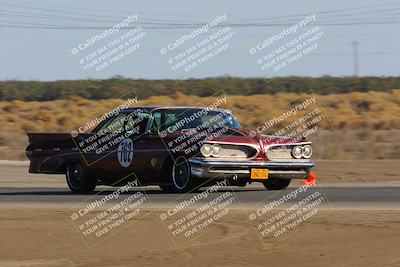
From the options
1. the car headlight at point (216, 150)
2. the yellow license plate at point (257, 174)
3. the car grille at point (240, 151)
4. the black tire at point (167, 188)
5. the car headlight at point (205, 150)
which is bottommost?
the yellow license plate at point (257, 174)

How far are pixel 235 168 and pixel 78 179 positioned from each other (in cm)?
317

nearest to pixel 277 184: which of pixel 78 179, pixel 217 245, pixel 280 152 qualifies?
pixel 280 152

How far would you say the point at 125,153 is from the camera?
18.8m

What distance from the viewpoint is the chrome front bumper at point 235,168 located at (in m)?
17.7

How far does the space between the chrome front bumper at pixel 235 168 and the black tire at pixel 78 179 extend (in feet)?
8.21

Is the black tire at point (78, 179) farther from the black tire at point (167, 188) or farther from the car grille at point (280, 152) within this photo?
the car grille at point (280, 152)

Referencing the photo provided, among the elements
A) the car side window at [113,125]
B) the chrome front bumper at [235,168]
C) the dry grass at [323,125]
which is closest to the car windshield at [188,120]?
the car side window at [113,125]

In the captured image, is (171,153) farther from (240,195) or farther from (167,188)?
(167,188)

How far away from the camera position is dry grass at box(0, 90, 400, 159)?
1422 inches

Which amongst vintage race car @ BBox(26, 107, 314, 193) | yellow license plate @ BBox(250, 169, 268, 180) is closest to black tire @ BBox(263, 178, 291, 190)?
vintage race car @ BBox(26, 107, 314, 193)

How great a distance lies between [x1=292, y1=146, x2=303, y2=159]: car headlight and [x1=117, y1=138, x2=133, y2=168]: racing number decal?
269 cm

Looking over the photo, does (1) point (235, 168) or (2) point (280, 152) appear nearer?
(1) point (235, 168)

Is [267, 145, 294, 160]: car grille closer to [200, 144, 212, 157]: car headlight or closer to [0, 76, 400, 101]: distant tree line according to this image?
[200, 144, 212, 157]: car headlight

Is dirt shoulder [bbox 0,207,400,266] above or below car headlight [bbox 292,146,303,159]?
above
